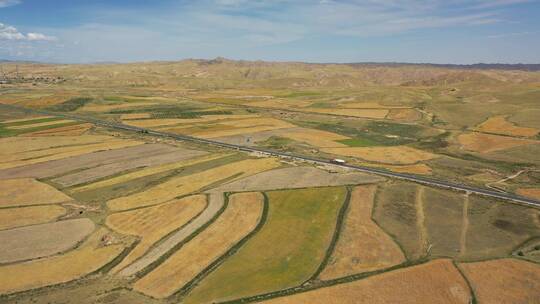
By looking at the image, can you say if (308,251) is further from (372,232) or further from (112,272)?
(112,272)

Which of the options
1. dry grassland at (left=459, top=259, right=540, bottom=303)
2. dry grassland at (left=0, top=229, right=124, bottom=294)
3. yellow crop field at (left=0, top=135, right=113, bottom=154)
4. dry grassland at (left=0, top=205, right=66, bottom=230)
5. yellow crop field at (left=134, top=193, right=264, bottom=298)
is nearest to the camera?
dry grassland at (left=459, top=259, right=540, bottom=303)

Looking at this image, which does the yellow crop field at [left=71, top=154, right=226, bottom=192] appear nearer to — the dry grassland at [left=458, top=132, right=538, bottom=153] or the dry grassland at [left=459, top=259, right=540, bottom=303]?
the dry grassland at [left=459, top=259, right=540, bottom=303]

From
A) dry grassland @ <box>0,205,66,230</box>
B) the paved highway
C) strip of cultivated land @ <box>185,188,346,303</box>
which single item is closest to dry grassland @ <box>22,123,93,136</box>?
the paved highway

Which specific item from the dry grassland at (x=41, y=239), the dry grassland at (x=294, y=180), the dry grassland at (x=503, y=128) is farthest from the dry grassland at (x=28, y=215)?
the dry grassland at (x=503, y=128)

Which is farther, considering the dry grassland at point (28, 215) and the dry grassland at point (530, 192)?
the dry grassland at point (530, 192)

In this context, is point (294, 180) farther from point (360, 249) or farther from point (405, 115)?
point (405, 115)

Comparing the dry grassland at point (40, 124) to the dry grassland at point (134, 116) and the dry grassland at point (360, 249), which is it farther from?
the dry grassland at point (360, 249)
